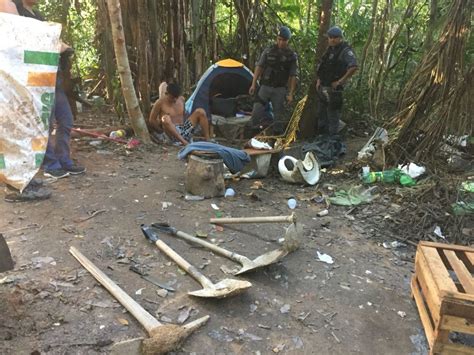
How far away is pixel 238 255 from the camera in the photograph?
3.25m

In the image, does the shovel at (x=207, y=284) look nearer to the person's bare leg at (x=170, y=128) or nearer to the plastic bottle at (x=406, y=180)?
the plastic bottle at (x=406, y=180)

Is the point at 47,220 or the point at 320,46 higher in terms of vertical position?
the point at 320,46

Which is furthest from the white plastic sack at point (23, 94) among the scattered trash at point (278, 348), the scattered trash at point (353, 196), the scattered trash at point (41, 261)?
the scattered trash at point (353, 196)

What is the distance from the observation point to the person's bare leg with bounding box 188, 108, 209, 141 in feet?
21.3

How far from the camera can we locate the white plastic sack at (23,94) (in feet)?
9.71

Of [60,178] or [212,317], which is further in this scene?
[60,178]

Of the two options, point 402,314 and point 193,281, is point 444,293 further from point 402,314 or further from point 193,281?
point 193,281

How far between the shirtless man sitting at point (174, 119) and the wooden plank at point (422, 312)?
4116 millimetres

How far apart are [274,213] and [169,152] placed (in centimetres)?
231

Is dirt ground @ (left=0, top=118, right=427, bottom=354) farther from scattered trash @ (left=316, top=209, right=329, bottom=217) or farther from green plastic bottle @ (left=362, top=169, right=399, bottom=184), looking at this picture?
green plastic bottle @ (left=362, top=169, right=399, bottom=184)

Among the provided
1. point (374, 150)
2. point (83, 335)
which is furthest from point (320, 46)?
point (83, 335)

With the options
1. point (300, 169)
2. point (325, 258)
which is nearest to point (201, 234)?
point (325, 258)

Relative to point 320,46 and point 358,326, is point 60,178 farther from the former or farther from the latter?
point 320,46

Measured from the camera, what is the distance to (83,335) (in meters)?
2.32
